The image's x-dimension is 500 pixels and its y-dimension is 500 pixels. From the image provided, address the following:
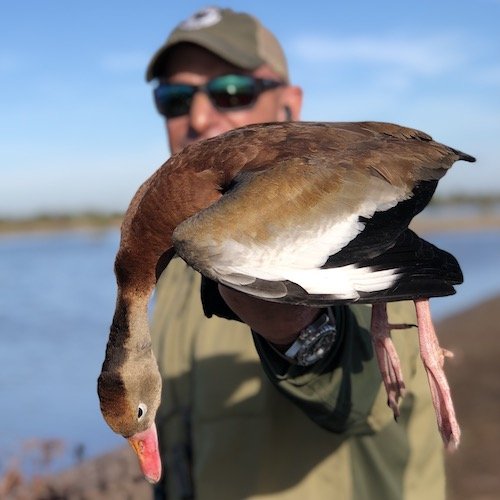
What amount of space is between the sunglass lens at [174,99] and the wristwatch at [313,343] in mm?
2145

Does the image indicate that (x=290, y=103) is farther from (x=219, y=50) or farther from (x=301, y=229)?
(x=301, y=229)

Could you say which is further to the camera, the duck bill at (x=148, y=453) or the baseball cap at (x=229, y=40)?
the baseball cap at (x=229, y=40)

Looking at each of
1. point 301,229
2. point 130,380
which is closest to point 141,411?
point 130,380

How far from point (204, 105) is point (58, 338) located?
35.4 ft

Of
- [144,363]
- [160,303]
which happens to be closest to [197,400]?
[144,363]

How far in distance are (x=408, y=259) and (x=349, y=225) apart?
0.86ft

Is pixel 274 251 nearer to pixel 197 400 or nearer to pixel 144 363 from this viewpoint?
pixel 144 363

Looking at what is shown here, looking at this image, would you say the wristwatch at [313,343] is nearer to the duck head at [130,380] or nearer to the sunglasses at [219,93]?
the duck head at [130,380]

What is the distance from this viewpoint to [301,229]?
287cm

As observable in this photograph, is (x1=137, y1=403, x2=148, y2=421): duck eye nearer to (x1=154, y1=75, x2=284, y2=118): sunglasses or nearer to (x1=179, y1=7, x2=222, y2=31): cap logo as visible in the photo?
(x1=154, y1=75, x2=284, y2=118): sunglasses

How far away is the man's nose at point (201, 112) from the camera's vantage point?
462 centimetres

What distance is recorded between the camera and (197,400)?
3605 mm

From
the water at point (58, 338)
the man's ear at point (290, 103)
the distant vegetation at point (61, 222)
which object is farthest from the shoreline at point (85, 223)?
the man's ear at point (290, 103)

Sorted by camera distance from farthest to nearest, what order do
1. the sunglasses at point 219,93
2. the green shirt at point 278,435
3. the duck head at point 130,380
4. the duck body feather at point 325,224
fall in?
1. the sunglasses at point 219,93
2. the green shirt at point 278,435
3. the duck head at point 130,380
4. the duck body feather at point 325,224
